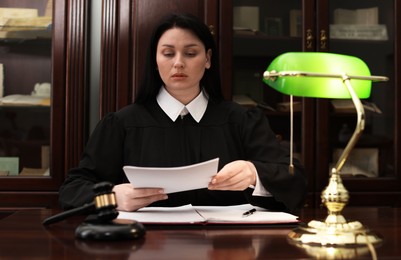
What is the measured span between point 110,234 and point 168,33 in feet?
3.77

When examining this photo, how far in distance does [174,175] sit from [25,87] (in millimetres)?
1686

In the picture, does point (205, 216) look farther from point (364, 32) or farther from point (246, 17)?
point (364, 32)

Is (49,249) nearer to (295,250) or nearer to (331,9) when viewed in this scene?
(295,250)

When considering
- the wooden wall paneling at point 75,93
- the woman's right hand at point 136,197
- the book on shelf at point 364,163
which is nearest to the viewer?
the woman's right hand at point 136,197

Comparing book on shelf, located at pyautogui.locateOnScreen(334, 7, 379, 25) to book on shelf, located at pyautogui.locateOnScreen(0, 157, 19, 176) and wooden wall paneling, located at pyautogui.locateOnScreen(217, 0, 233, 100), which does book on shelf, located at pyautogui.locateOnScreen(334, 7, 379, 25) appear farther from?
book on shelf, located at pyautogui.locateOnScreen(0, 157, 19, 176)

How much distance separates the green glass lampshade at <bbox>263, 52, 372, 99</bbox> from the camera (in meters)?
1.27

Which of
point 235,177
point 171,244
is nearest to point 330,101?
point 235,177

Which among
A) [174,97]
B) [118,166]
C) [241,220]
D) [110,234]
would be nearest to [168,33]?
[174,97]

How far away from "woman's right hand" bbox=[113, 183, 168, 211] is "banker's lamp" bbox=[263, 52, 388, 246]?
413 mm

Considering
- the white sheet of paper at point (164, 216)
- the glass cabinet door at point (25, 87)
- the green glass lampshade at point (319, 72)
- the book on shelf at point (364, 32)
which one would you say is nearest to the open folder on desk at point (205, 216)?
the white sheet of paper at point (164, 216)

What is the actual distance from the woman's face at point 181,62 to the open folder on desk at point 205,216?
603 mm

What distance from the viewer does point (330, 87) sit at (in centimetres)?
129

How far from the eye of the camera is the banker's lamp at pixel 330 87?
1.17m

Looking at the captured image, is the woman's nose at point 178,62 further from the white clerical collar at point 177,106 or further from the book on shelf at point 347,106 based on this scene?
the book on shelf at point 347,106
